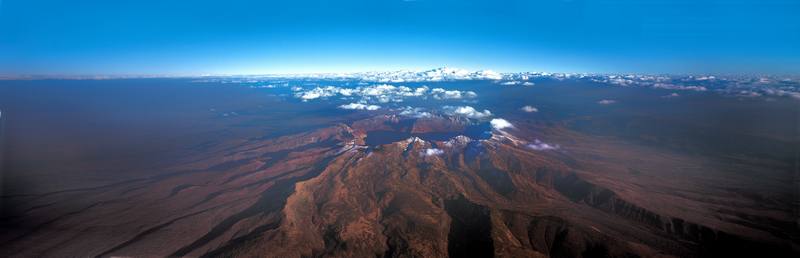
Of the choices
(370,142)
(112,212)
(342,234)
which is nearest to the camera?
(342,234)

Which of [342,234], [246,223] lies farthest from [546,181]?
[246,223]

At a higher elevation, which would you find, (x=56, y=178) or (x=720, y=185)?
(x=56, y=178)

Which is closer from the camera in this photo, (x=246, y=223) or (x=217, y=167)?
(x=246, y=223)

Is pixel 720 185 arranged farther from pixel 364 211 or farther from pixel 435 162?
pixel 364 211

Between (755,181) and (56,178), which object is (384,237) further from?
(755,181)

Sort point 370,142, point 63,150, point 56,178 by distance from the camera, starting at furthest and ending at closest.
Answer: point 370,142 → point 63,150 → point 56,178

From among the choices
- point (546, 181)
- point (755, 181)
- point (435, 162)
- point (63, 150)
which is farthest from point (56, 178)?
point (755, 181)
